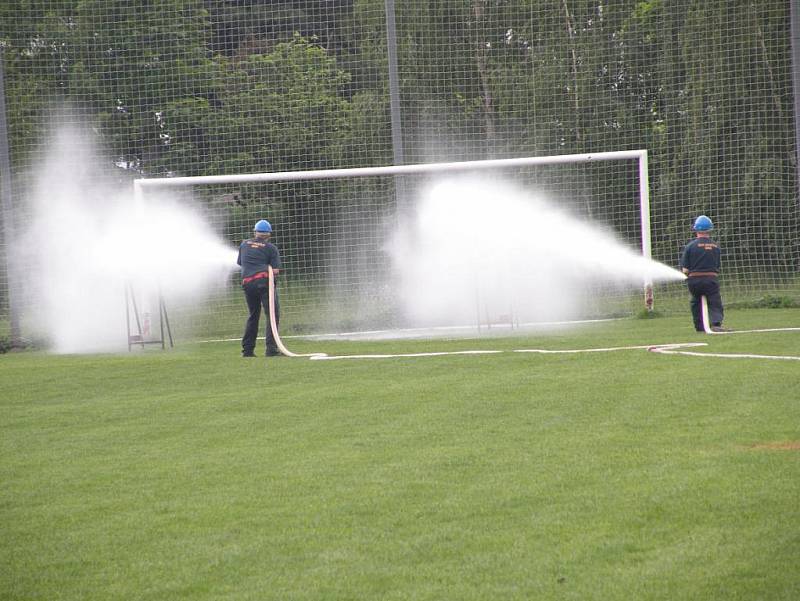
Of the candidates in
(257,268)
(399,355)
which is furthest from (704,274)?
(257,268)

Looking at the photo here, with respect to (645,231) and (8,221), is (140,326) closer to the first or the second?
(8,221)

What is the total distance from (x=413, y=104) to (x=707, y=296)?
29.5 ft

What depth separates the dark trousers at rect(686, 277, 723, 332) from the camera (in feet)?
50.5

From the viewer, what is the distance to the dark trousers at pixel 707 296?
15383mm

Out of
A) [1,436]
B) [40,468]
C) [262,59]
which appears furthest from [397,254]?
[40,468]

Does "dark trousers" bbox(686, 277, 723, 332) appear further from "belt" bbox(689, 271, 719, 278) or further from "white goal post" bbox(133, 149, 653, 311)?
"white goal post" bbox(133, 149, 653, 311)

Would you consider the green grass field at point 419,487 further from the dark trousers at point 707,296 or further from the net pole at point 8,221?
the net pole at point 8,221

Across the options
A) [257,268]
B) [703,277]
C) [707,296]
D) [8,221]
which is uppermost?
[8,221]

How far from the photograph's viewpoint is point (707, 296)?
51.0 feet

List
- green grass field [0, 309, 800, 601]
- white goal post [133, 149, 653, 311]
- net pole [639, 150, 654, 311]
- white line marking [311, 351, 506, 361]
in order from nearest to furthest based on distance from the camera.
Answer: green grass field [0, 309, 800, 601], white line marking [311, 351, 506, 361], net pole [639, 150, 654, 311], white goal post [133, 149, 653, 311]

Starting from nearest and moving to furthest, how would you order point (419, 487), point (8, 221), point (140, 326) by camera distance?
point (419, 487)
point (140, 326)
point (8, 221)

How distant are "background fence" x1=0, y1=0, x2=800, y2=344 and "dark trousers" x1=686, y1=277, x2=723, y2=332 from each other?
6142mm

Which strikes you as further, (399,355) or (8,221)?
(8,221)

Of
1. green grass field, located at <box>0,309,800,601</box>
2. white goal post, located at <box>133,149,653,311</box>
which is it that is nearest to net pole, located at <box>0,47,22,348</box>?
white goal post, located at <box>133,149,653,311</box>
